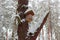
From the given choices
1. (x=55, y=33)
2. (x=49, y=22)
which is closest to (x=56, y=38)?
(x=55, y=33)

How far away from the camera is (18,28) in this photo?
4.73 feet

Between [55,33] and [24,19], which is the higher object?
[24,19]

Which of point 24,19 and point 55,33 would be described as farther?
point 55,33

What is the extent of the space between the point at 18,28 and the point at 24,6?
0.51 feet

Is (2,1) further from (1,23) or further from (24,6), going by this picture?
(24,6)

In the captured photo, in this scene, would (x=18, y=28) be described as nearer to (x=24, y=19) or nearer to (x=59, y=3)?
(x=24, y=19)

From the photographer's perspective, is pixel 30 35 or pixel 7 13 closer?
pixel 30 35

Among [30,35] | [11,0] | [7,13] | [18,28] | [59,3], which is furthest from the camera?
[59,3]

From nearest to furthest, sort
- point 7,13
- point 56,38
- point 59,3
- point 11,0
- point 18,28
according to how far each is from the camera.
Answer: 1. point 18,28
2. point 7,13
3. point 11,0
4. point 56,38
5. point 59,3

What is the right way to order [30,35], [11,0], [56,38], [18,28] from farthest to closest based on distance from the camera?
[56,38] < [11,0] < [18,28] < [30,35]

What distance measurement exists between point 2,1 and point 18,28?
16.8m

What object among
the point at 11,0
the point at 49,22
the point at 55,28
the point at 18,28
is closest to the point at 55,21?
the point at 55,28

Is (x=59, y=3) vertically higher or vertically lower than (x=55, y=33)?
higher

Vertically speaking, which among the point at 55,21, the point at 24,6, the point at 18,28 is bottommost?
the point at 55,21
